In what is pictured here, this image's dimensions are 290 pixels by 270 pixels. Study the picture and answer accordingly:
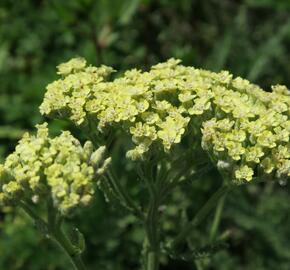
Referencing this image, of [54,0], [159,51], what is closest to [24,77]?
[54,0]

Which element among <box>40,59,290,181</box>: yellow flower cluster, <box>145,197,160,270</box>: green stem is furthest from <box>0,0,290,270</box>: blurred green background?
<box>40,59,290,181</box>: yellow flower cluster

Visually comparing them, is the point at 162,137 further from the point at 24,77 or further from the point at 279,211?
the point at 24,77

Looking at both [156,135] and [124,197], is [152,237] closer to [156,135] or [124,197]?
[124,197]

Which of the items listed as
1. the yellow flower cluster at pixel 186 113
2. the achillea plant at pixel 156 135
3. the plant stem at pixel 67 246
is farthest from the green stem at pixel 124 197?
the plant stem at pixel 67 246

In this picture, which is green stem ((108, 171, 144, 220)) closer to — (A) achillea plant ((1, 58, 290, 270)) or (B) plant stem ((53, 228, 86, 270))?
(A) achillea plant ((1, 58, 290, 270))

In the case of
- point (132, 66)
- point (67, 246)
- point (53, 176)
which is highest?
point (132, 66)

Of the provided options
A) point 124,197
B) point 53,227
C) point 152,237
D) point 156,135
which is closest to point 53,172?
point 53,227
